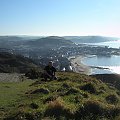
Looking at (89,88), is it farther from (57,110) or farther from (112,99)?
(57,110)

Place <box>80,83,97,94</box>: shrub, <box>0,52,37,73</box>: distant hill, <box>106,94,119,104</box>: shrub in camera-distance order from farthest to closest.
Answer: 1. <box>0,52,37,73</box>: distant hill
2. <box>80,83,97,94</box>: shrub
3. <box>106,94,119,104</box>: shrub

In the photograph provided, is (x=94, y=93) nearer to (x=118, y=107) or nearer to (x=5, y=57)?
(x=118, y=107)

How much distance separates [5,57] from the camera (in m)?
93.0

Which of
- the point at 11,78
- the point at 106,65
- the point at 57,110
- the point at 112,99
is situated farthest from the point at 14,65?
the point at 57,110

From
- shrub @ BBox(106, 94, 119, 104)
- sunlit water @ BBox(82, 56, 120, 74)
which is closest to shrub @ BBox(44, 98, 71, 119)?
shrub @ BBox(106, 94, 119, 104)

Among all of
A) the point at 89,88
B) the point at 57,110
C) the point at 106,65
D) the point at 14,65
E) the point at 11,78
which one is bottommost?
the point at 106,65

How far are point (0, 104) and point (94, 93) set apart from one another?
473 centimetres

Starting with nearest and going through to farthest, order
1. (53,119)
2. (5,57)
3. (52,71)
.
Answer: (53,119) → (52,71) → (5,57)

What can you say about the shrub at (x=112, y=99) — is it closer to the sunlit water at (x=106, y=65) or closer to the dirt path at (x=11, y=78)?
the dirt path at (x=11, y=78)

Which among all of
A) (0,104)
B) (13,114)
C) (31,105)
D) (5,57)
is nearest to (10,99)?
(0,104)

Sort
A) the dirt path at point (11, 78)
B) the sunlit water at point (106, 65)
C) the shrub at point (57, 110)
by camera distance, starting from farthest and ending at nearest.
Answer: the sunlit water at point (106, 65)
the dirt path at point (11, 78)
the shrub at point (57, 110)

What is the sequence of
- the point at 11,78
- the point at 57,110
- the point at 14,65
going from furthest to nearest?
the point at 14,65
the point at 11,78
the point at 57,110

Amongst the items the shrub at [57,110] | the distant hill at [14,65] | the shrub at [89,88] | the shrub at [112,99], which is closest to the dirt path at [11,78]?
the shrub at [89,88]

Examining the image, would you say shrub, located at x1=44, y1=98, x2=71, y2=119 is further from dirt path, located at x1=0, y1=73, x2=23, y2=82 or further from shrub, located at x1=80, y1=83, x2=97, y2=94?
dirt path, located at x1=0, y1=73, x2=23, y2=82
